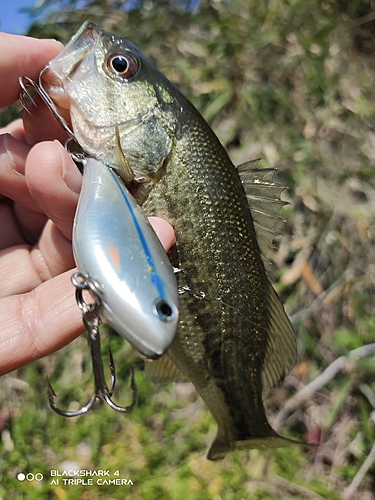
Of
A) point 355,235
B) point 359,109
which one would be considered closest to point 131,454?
point 355,235

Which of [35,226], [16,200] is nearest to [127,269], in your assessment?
[16,200]

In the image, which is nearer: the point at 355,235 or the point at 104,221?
the point at 104,221

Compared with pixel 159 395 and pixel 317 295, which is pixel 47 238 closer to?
pixel 159 395

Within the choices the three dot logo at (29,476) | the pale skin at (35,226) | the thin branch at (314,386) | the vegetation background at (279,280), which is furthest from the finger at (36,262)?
the thin branch at (314,386)

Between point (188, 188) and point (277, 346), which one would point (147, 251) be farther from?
point (277, 346)

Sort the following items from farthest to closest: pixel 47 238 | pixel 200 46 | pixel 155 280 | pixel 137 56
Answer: pixel 200 46 → pixel 47 238 → pixel 137 56 → pixel 155 280

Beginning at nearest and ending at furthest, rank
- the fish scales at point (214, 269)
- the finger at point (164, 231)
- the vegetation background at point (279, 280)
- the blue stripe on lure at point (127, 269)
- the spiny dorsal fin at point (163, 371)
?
the blue stripe on lure at point (127, 269) < the finger at point (164, 231) < the fish scales at point (214, 269) < the spiny dorsal fin at point (163, 371) < the vegetation background at point (279, 280)

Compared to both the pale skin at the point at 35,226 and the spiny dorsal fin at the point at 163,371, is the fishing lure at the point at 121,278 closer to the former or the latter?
the pale skin at the point at 35,226

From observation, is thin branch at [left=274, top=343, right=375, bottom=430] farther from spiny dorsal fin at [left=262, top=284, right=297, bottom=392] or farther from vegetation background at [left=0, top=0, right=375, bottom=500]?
spiny dorsal fin at [left=262, top=284, right=297, bottom=392]
